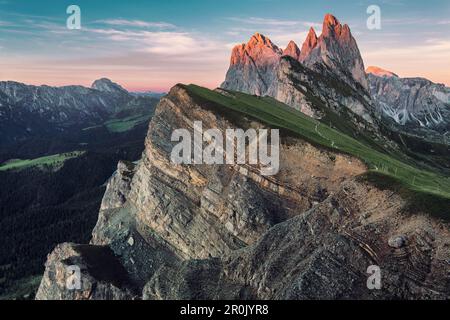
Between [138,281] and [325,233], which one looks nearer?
[325,233]

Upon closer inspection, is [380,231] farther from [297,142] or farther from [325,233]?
[297,142]

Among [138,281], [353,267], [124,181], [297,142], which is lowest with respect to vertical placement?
[138,281]

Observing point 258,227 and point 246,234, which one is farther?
point 246,234

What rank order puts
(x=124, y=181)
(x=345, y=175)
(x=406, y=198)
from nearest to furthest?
(x=406, y=198)
(x=345, y=175)
(x=124, y=181)

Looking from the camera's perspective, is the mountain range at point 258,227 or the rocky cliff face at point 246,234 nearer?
the rocky cliff face at point 246,234

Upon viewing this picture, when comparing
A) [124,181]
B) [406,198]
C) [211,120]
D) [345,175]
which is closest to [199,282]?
[406,198]

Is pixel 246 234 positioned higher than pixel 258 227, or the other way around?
pixel 258 227

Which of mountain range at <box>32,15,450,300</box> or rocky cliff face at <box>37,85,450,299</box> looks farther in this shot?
mountain range at <box>32,15,450,300</box>
